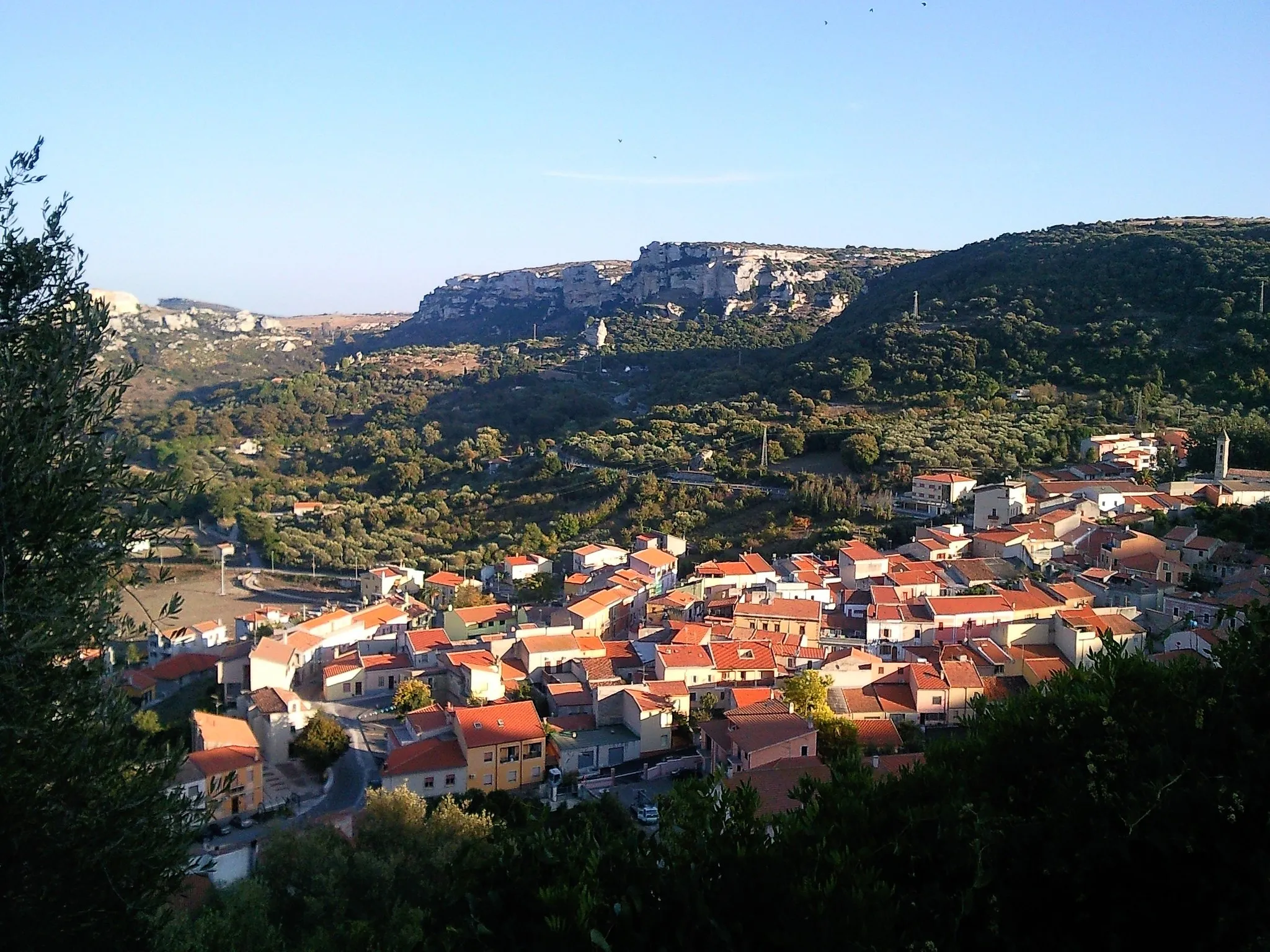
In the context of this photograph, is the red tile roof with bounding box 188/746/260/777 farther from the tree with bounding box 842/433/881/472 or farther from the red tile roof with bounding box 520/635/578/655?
the tree with bounding box 842/433/881/472

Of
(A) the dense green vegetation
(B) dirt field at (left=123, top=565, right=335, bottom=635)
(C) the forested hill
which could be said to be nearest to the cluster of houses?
(B) dirt field at (left=123, top=565, right=335, bottom=635)

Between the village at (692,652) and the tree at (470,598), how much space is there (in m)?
0.11

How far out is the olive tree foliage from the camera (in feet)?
14.0

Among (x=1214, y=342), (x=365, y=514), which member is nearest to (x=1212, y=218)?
(x=1214, y=342)

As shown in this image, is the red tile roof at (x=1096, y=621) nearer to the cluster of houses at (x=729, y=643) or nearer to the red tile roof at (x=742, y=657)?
the cluster of houses at (x=729, y=643)

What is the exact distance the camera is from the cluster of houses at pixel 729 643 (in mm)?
13906

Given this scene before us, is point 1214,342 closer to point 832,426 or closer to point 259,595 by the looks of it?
point 832,426

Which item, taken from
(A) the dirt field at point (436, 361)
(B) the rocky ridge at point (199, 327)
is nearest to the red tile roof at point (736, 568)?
(A) the dirt field at point (436, 361)

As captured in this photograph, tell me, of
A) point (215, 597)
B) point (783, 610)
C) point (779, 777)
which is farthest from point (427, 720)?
point (215, 597)

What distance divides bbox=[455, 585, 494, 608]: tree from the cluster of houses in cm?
14

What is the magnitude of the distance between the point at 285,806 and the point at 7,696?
9.91m

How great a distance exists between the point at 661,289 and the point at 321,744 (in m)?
69.3

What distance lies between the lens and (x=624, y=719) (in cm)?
1505

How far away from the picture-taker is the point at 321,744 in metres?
14.9
